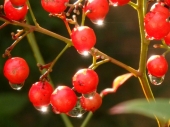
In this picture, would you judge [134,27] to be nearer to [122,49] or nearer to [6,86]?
[122,49]

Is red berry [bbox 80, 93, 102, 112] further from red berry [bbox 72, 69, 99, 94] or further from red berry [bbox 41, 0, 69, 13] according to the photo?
red berry [bbox 41, 0, 69, 13]

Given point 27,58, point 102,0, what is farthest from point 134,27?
point 102,0

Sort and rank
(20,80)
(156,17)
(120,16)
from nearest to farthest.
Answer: (156,17), (20,80), (120,16)

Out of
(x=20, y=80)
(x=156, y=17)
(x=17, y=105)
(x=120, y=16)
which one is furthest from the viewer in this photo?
(x=120, y=16)

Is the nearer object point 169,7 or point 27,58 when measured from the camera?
point 169,7

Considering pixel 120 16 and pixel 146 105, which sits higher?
pixel 146 105

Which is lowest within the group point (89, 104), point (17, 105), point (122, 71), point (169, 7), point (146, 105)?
point (122, 71)

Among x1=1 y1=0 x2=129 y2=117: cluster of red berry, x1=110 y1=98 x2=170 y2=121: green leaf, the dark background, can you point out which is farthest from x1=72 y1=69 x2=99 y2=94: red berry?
the dark background
